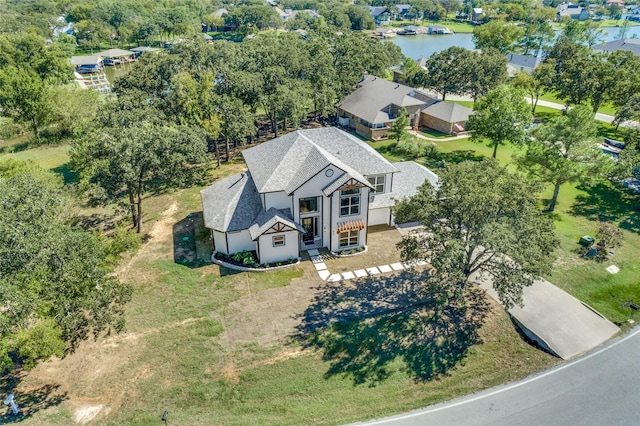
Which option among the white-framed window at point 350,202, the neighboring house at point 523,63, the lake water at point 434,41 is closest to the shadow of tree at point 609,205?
the white-framed window at point 350,202

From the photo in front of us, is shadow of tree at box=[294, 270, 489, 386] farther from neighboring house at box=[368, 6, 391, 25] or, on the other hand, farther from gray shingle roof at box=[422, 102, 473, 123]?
neighboring house at box=[368, 6, 391, 25]

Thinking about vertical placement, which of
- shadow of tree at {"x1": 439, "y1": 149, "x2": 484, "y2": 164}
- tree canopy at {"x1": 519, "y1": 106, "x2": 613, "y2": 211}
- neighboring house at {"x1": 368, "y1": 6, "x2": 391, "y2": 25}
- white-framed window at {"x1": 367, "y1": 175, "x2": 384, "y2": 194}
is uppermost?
neighboring house at {"x1": 368, "y1": 6, "x2": 391, "y2": 25}

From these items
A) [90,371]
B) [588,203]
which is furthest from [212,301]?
[588,203]

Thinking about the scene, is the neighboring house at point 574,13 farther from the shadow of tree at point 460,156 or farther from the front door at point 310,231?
the front door at point 310,231

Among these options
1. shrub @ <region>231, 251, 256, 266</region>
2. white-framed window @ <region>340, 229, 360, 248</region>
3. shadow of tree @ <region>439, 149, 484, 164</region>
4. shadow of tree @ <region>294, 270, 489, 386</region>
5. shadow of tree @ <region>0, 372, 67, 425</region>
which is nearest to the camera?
shadow of tree @ <region>0, 372, 67, 425</region>

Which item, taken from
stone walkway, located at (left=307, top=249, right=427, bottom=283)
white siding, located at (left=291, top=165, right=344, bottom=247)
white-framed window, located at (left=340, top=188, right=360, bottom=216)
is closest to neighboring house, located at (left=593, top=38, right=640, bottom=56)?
white-framed window, located at (left=340, top=188, right=360, bottom=216)

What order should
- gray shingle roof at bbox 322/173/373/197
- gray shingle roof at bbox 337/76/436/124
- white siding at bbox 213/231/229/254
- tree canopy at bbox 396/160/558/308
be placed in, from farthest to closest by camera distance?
gray shingle roof at bbox 337/76/436/124 → white siding at bbox 213/231/229/254 → gray shingle roof at bbox 322/173/373/197 → tree canopy at bbox 396/160/558/308
